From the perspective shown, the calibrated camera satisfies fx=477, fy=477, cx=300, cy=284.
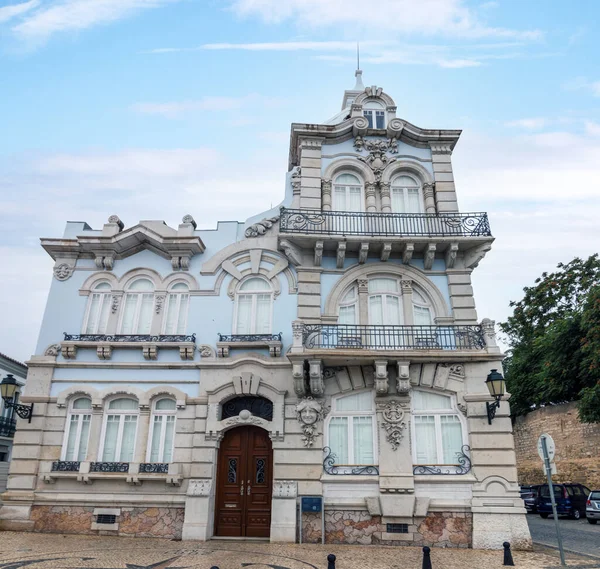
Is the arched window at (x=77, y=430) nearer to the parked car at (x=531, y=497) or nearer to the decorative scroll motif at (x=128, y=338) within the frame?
the decorative scroll motif at (x=128, y=338)

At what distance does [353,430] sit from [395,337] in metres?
2.85

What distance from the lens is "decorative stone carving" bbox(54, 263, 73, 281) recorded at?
15.3 meters

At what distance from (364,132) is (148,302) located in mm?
9241

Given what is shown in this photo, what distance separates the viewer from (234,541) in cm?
1230

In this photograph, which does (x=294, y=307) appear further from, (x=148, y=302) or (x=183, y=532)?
(x=183, y=532)

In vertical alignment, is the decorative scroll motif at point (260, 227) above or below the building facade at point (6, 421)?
above

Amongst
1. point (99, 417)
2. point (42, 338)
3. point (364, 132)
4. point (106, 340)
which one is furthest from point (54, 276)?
point (364, 132)

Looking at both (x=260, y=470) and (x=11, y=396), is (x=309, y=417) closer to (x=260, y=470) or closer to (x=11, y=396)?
(x=260, y=470)

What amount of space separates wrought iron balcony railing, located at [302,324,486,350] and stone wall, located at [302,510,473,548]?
4.31 m

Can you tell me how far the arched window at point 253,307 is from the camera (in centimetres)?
1439

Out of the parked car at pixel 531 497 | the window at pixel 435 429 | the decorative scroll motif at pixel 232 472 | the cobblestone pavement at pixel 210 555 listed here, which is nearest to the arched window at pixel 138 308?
the decorative scroll motif at pixel 232 472

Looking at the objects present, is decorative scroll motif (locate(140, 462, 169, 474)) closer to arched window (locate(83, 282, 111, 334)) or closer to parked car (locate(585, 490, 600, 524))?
arched window (locate(83, 282, 111, 334))

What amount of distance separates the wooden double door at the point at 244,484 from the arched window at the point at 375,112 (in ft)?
36.8

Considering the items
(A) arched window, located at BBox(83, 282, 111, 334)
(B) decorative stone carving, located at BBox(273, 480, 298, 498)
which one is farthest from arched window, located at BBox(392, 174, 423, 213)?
(A) arched window, located at BBox(83, 282, 111, 334)
